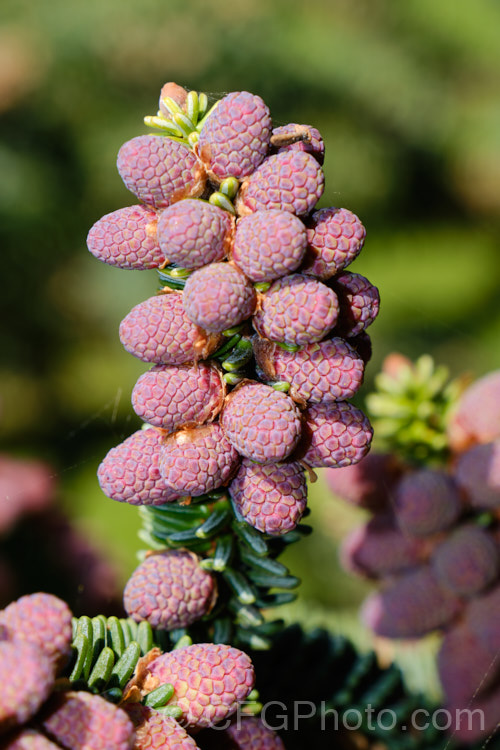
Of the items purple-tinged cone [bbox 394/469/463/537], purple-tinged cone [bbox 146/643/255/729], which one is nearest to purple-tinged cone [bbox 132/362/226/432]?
purple-tinged cone [bbox 146/643/255/729]

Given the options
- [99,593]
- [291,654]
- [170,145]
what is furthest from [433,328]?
[170,145]

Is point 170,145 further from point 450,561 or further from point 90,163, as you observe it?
point 90,163

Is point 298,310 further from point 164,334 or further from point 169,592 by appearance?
point 169,592

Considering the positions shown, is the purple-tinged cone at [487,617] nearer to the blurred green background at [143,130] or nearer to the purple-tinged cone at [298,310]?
the purple-tinged cone at [298,310]

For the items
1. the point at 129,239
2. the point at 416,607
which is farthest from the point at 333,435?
the point at 416,607

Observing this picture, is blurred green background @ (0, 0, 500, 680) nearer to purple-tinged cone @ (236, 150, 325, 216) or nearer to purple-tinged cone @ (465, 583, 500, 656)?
purple-tinged cone @ (465, 583, 500, 656)

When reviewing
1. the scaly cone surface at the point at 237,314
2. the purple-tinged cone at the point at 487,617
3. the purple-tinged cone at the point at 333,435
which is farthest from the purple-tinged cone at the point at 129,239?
the purple-tinged cone at the point at 487,617
